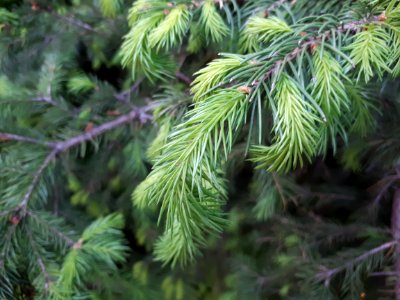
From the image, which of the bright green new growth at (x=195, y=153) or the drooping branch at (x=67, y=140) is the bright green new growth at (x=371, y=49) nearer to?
the bright green new growth at (x=195, y=153)

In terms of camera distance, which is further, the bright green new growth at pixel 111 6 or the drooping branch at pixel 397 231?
the bright green new growth at pixel 111 6

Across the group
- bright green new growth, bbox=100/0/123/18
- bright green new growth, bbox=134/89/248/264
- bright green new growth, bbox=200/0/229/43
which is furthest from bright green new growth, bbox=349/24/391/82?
bright green new growth, bbox=100/0/123/18

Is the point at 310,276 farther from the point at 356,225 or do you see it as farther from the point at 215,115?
the point at 215,115

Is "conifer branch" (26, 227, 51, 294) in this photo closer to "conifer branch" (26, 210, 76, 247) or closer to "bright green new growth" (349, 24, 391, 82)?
"conifer branch" (26, 210, 76, 247)

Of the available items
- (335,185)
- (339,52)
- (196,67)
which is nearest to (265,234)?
(335,185)

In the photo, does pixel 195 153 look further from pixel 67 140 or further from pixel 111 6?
pixel 67 140

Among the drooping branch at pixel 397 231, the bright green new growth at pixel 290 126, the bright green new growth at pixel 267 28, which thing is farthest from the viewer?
the drooping branch at pixel 397 231

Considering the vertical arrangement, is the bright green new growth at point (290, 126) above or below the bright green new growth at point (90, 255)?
above

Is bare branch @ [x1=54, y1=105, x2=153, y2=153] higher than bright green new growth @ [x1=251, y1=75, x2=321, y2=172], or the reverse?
bright green new growth @ [x1=251, y1=75, x2=321, y2=172]

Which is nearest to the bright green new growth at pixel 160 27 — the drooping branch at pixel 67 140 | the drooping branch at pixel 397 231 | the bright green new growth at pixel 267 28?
the bright green new growth at pixel 267 28

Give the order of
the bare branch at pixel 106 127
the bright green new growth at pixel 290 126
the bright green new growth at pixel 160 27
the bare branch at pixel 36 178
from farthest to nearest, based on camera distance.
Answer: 1. the bare branch at pixel 106 127
2. the bare branch at pixel 36 178
3. the bright green new growth at pixel 160 27
4. the bright green new growth at pixel 290 126

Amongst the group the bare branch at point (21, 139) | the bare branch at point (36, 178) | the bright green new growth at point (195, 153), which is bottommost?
the bare branch at point (36, 178)
